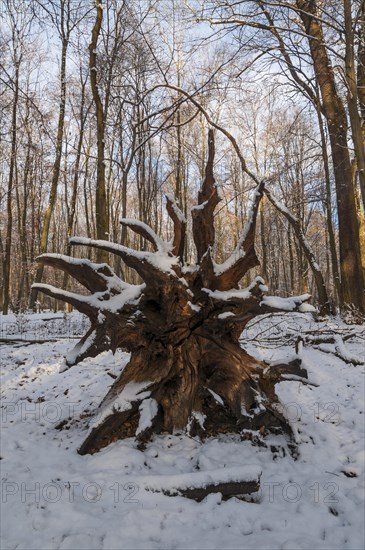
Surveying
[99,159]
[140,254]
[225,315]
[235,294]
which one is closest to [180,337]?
[225,315]

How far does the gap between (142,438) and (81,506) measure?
2.99 ft

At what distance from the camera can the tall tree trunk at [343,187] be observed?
28.5ft

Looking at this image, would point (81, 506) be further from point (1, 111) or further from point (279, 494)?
point (1, 111)

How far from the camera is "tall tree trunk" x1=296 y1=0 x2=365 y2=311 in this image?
28.5 ft

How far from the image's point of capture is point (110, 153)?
60.6 ft

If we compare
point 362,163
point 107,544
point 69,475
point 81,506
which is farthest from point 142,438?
point 362,163

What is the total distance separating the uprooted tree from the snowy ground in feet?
0.82

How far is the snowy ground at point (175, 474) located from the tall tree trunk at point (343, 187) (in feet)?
16.8

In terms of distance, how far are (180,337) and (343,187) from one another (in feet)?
24.5

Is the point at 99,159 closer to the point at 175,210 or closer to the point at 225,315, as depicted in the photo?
the point at 175,210

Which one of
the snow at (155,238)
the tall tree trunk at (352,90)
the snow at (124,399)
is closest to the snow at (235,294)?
the snow at (155,238)

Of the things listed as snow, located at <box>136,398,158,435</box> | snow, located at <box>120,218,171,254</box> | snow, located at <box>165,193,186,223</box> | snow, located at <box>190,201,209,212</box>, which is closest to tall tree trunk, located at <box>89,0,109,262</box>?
snow, located at <box>165,193,186,223</box>

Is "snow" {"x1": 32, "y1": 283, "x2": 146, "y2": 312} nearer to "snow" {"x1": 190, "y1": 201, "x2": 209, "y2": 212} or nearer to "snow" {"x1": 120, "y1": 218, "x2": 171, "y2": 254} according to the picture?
"snow" {"x1": 120, "y1": 218, "x2": 171, "y2": 254}

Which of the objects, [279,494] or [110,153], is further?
[110,153]
